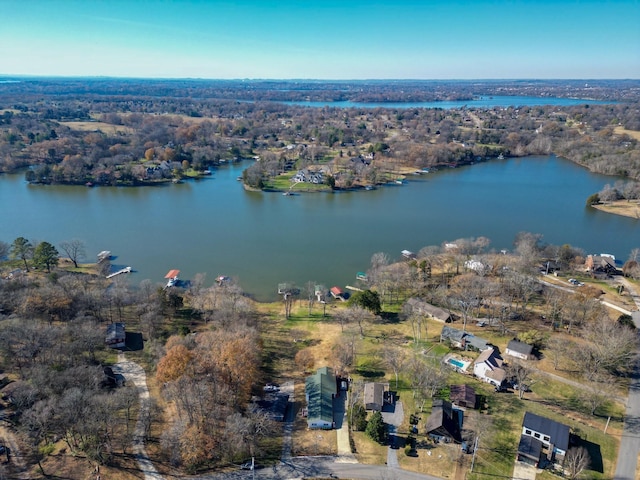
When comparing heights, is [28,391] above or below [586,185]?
below

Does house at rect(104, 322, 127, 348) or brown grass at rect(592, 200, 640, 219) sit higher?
brown grass at rect(592, 200, 640, 219)

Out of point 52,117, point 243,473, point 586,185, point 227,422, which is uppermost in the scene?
point 52,117

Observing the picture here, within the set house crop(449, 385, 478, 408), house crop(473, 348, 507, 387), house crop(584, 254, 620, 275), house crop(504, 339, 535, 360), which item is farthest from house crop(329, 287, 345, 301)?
house crop(584, 254, 620, 275)

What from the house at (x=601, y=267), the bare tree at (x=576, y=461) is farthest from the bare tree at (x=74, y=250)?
the house at (x=601, y=267)

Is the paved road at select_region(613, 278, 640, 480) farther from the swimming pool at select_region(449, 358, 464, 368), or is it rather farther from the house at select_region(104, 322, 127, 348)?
the house at select_region(104, 322, 127, 348)

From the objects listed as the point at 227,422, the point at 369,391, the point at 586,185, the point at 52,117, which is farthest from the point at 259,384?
the point at 52,117

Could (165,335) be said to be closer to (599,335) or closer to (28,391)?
(28,391)
